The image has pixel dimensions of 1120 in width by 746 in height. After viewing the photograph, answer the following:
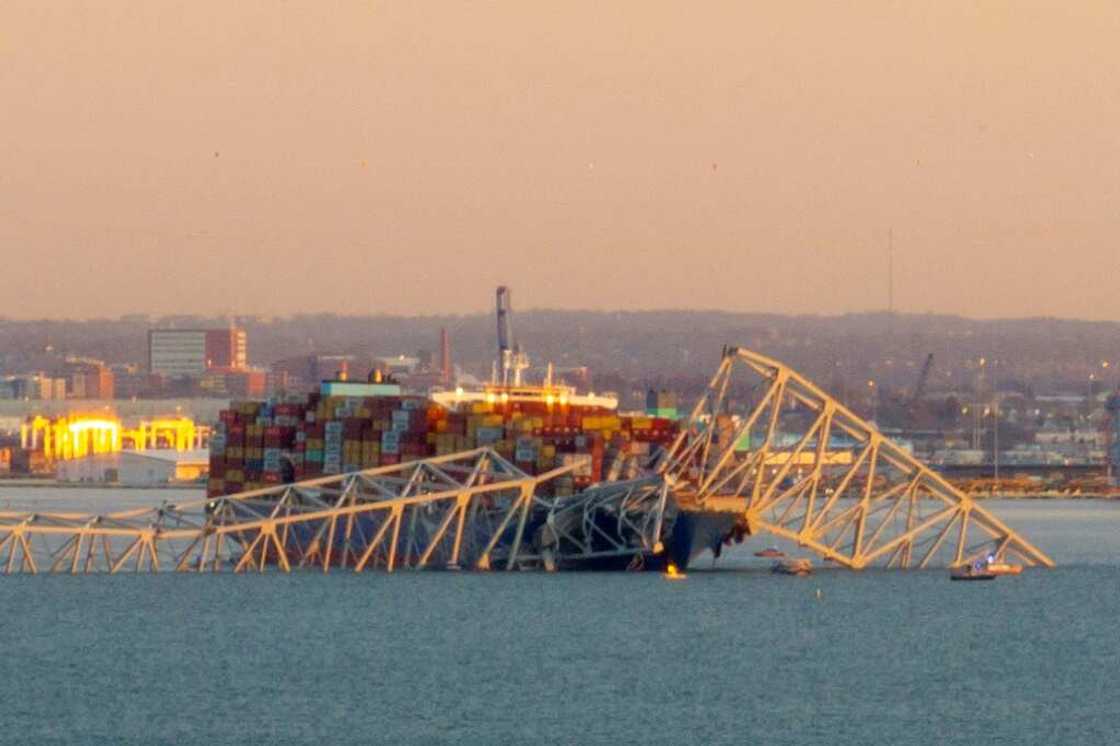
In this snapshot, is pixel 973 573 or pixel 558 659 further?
pixel 973 573

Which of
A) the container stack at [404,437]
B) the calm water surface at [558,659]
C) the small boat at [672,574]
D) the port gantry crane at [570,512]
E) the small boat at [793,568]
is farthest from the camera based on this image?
the container stack at [404,437]

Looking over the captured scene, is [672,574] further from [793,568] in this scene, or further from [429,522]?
[429,522]

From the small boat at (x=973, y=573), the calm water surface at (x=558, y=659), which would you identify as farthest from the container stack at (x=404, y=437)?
the small boat at (x=973, y=573)

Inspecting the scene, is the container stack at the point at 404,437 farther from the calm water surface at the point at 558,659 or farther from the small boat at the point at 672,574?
the calm water surface at the point at 558,659

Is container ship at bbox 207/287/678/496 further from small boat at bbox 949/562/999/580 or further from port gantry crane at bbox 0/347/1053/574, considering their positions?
small boat at bbox 949/562/999/580

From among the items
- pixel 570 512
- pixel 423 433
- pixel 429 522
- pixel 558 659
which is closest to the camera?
pixel 558 659

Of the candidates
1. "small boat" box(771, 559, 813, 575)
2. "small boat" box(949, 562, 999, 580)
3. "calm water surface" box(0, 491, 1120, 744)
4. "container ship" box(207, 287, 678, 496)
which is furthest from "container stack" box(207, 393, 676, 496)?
"small boat" box(949, 562, 999, 580)

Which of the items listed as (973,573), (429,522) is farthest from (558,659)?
(973,573)
